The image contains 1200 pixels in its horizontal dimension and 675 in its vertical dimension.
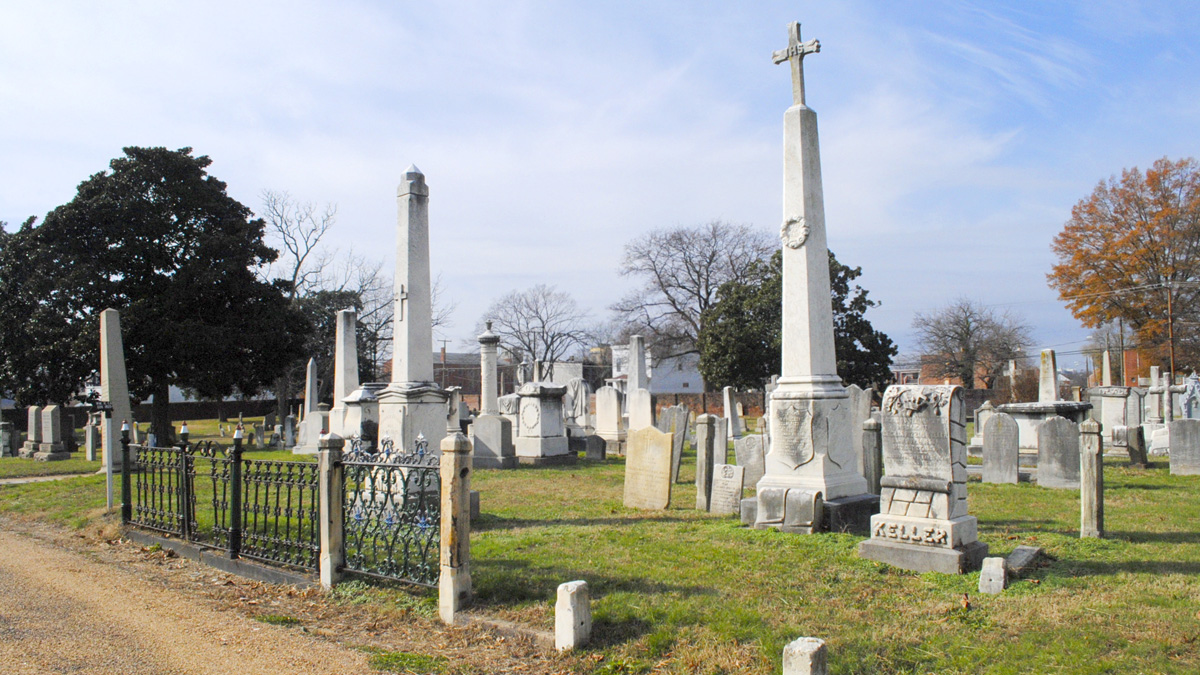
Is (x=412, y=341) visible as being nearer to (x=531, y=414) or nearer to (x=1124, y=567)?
(x=1124, y=567)

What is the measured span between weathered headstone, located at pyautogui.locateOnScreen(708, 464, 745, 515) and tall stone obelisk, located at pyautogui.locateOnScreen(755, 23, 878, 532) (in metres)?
1.10

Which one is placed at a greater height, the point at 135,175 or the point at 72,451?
the point at 135,175

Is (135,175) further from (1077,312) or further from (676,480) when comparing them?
(1077,312)

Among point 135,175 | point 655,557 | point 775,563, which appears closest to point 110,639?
point 655,557

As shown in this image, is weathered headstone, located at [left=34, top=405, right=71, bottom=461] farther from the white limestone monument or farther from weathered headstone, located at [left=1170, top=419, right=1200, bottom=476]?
weathered headstone, located at [left=1170, top=419, right=1200, bottom=476]

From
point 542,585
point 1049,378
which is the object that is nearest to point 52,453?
point 542,585

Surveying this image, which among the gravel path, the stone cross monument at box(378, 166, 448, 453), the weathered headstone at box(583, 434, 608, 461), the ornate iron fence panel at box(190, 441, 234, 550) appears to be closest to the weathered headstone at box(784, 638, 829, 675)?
the gravel path

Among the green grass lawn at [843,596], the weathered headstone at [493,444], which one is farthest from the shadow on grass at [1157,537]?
the weathered headstone at [493,444]

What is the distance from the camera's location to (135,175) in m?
24.2

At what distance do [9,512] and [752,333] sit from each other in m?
30.6

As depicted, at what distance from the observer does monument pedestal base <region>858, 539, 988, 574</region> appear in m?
6.11

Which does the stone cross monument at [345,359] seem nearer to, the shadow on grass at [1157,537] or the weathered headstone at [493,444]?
the weathered headstone at [493,444]

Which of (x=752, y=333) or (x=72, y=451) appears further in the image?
(x=752, y=333)

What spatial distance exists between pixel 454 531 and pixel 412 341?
4409 millimetres
